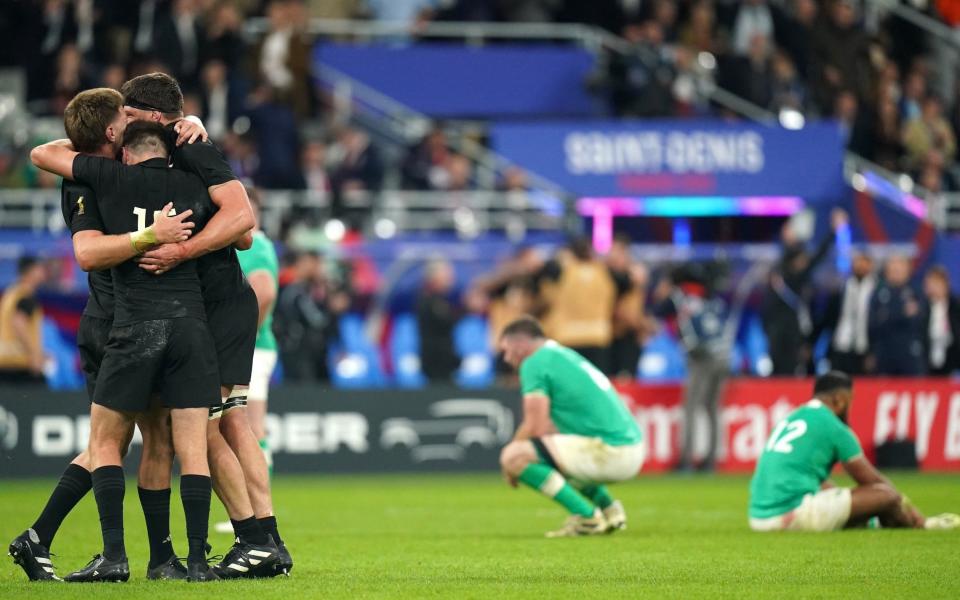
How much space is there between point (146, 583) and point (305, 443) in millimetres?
10863

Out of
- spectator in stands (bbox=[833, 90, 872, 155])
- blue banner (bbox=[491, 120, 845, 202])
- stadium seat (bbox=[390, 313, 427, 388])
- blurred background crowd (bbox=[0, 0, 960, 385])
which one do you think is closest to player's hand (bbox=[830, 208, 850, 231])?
blurred background crowd (bbox=[0, 0, 960, 385])

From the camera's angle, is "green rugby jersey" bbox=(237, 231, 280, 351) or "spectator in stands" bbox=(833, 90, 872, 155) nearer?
"green rugby jersey" bbox=(237, 231, 280, 351)

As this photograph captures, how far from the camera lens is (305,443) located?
60.9 ft

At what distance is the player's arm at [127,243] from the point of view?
7.66 metres

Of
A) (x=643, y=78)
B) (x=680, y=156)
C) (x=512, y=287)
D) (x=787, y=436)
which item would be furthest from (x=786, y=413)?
(x=787, y=436)

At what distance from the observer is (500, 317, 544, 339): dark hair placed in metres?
11.6

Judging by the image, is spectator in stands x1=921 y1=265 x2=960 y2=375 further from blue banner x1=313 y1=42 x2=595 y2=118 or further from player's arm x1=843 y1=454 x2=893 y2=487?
player's arm x1=843 y1=454 x2=893 y2=487

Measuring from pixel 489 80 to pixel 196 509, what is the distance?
1797 centimetres

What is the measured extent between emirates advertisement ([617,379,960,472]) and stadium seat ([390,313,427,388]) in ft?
10.6

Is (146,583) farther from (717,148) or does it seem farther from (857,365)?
(717,148)

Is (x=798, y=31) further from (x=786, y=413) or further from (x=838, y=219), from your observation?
(x=786, y=413)

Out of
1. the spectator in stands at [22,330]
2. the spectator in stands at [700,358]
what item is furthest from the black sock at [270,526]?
the spectator in stands at [700,358]

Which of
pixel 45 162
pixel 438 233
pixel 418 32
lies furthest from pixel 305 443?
pixel 45 162

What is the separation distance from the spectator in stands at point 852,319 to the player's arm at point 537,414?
9.16 meters
